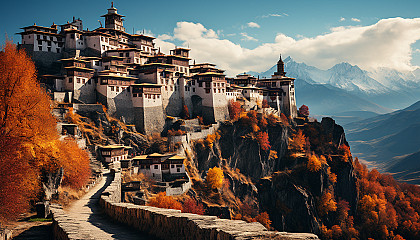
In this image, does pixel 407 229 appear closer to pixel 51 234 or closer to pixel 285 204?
pixel 285 204

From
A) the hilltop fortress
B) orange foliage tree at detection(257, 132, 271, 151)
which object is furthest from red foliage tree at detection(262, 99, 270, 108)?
orange foliage tree at detection(257, 132, 271, 151)

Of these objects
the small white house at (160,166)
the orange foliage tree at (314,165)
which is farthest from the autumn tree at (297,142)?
the small white house at (160,166)

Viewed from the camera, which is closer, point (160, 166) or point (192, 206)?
point (192, 206)

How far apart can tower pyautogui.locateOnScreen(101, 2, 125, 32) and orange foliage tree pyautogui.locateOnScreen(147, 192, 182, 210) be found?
53.6 m

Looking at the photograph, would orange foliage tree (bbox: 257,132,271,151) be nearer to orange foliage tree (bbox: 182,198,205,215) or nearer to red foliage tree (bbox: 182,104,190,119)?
red foliage tree (bbox: 182,104,190,119)

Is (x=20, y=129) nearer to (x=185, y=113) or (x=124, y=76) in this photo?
(x=124, y=76)

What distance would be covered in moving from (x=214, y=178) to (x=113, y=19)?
159ft

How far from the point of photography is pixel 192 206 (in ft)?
173

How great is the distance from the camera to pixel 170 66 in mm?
75438

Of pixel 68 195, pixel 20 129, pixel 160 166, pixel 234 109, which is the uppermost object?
pixel 234 109

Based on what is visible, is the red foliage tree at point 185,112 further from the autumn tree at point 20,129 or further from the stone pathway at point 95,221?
the autumn tree at point 20,129

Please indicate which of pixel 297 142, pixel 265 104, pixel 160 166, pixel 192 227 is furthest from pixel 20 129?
pixel 297 142

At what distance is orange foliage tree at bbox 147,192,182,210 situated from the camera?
4527 cm

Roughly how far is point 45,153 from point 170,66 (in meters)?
52.0
